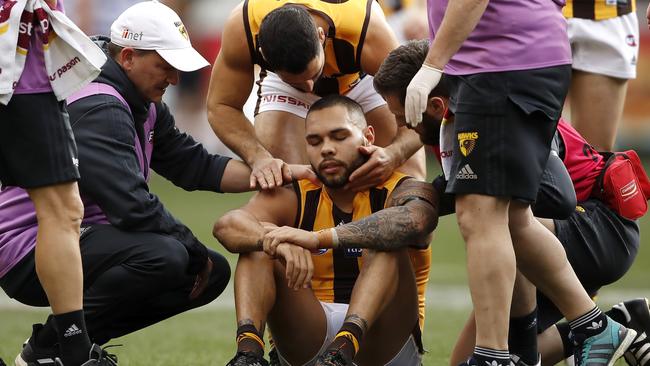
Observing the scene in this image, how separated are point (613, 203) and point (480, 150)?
1378 mm

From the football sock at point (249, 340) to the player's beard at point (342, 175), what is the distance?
32.9 inches

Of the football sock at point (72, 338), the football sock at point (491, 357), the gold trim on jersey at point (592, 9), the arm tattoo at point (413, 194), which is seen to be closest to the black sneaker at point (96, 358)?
the football sock at point (72, 338)

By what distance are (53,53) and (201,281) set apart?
1463 millimetres

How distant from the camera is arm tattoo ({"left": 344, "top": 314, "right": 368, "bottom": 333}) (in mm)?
5062

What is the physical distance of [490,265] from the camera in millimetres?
4828

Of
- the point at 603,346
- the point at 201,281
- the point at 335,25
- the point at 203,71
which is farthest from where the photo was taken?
the point at 203,71

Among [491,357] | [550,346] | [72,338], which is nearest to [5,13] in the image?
[72,338]

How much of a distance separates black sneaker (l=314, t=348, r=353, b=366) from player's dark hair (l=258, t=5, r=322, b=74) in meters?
1.42

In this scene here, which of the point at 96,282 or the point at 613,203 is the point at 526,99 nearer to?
the point at 613,203

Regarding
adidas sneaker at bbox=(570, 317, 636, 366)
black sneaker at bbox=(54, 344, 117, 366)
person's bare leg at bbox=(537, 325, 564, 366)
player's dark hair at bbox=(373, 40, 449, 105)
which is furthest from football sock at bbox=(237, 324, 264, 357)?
person's bare leg at bbox=(537, 325, 564, 366)

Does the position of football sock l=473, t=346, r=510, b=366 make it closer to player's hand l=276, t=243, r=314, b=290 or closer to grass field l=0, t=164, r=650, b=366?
player's hand l=276, t=243, r=314, b=290

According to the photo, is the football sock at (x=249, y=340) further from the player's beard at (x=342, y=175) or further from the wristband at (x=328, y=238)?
the player's beard at (x=342, y=175)

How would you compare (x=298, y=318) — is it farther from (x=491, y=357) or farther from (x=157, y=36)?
(x=157, y=36)

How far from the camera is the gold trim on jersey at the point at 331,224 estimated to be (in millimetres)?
5613
